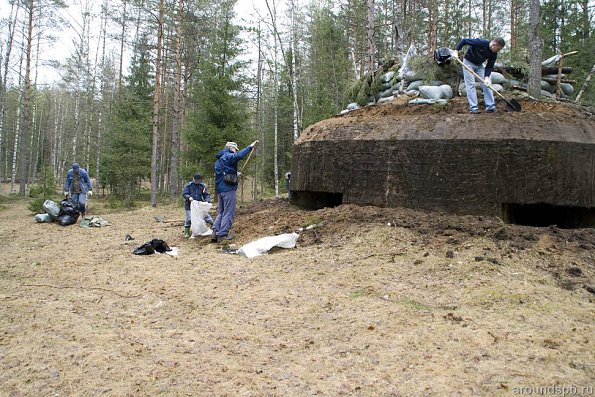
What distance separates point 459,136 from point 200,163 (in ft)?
33.2

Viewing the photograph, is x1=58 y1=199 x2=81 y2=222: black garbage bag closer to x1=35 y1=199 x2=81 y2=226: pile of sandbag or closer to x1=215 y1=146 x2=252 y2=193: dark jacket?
x1=35 y1=199 x2=81 y2=226: pile of sandbag

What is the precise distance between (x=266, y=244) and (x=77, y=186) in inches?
273

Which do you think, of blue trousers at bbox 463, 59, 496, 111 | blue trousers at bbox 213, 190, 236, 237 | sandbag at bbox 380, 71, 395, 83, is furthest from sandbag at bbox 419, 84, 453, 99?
blue trousers at bbox 213, 190, 236, 237

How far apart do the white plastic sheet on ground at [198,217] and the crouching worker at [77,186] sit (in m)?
4.56

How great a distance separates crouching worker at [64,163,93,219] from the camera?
406 inches

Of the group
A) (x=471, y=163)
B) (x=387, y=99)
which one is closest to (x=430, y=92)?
(x=387, y=99)

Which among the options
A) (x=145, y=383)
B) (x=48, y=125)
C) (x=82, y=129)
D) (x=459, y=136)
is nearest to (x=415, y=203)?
(x=459, y=136)

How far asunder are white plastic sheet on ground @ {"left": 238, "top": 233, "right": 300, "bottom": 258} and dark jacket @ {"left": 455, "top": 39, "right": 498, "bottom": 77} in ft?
13.7

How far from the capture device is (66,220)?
32.2ft

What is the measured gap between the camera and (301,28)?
22.7 m

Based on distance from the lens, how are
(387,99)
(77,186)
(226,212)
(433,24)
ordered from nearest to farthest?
1. (226,212)
2. (387,99)
3. (77,186)
4. (433,24)

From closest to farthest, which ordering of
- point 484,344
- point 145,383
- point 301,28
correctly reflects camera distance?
point 145,383 → point 484,344 → point 301,28

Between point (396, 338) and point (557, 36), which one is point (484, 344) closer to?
point (396, 338)

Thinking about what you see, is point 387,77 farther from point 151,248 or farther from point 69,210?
point 69,210
